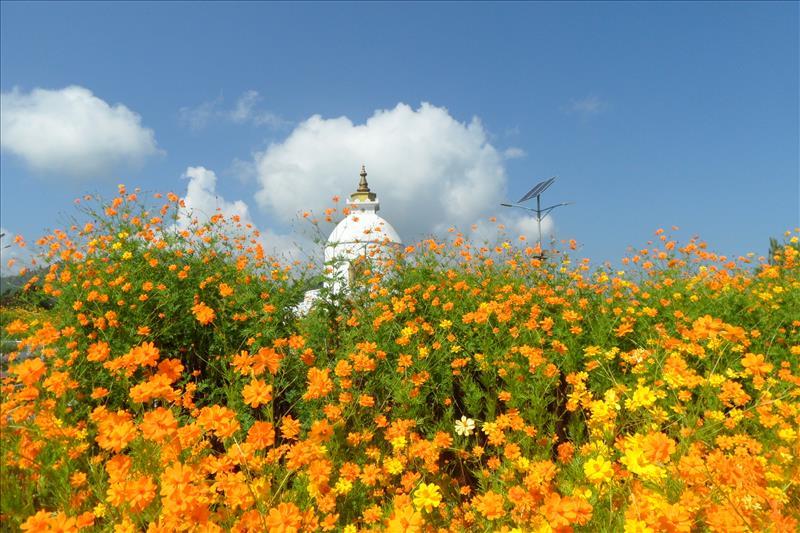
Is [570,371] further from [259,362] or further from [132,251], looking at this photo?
[132,251]

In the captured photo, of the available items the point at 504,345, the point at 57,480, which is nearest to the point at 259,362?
the point at 57,480

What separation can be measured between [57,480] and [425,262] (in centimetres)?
349

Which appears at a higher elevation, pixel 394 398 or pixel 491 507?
pixel 394 398

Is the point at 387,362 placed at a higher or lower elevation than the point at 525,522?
higher

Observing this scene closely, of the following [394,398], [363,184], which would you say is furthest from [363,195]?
[394,398]

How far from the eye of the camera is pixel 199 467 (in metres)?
1.95

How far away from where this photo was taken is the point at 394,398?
3133mm

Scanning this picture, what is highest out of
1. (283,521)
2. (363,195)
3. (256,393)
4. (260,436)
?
(363,195)

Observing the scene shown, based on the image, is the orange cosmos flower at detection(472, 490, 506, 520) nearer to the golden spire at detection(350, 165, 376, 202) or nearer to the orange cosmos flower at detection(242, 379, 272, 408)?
the orange cosmos flower at detection(242, 379, 272, 408)

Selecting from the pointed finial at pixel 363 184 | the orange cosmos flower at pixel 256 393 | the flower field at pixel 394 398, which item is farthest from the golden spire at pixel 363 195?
the orange cosmos flower at pixel 256 393

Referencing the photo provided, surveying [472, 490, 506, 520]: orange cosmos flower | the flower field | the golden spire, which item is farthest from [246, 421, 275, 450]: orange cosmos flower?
the golden spire

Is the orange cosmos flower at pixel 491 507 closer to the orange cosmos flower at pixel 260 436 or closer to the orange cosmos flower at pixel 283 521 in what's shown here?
the orange cosmos flower at pixel 283 521

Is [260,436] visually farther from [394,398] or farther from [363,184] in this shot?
[363,184]

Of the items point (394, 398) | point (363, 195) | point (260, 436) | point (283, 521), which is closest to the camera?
point (283, 521)
